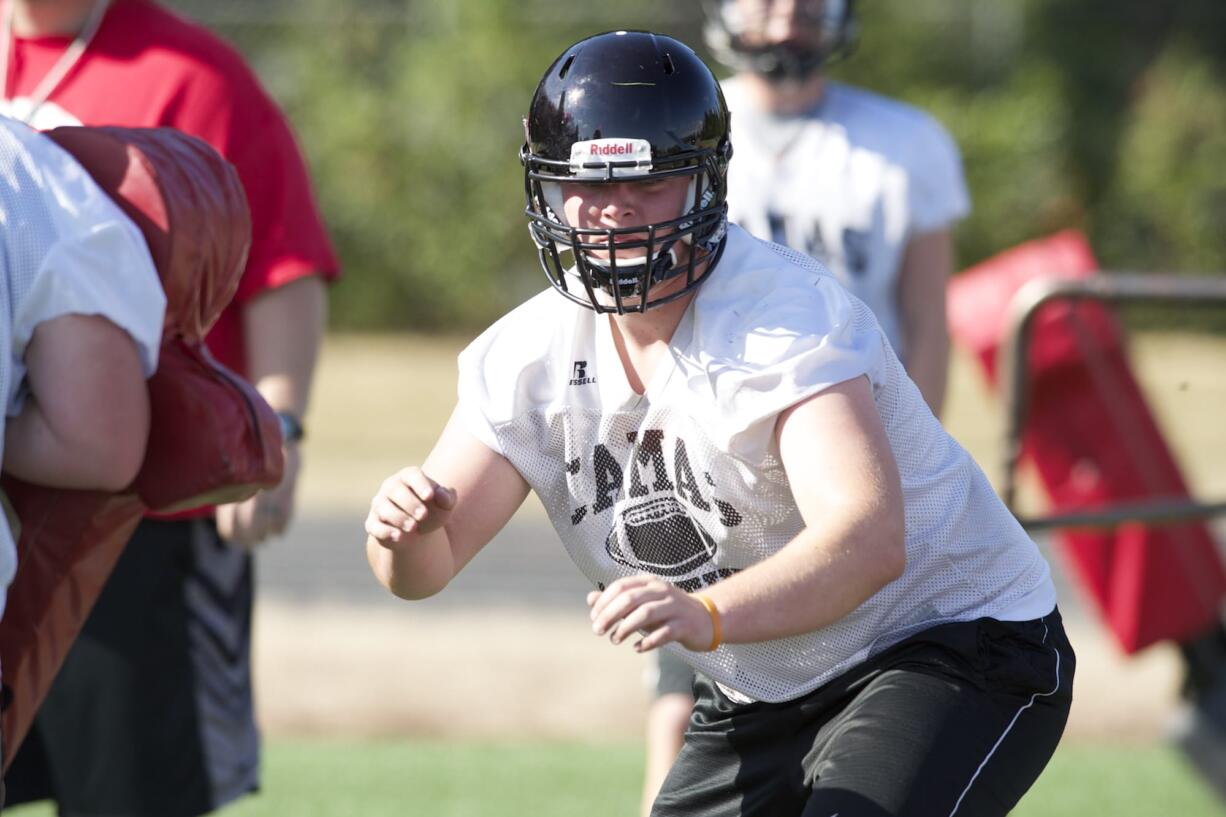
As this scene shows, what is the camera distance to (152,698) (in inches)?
158

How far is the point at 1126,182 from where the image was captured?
17625 millimetres

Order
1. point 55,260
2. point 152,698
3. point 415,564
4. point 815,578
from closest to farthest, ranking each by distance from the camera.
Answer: point 815,578, point 55,260, point 415,564, point 152,698

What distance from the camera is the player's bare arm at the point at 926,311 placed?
4812mm

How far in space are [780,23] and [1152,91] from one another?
1442 cm

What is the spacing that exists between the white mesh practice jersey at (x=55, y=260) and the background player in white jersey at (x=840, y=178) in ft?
6.84

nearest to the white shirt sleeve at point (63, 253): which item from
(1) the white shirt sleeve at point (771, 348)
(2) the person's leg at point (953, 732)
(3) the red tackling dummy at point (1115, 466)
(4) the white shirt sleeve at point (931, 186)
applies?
(1) the white shirt sleeve at point (771, 348)

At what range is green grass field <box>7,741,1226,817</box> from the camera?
5875mm

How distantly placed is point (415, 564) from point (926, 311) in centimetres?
225

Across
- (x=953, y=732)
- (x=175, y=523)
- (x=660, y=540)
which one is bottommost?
(x=175, y=523)

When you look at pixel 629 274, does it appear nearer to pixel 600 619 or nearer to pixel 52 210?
pixel 600 619

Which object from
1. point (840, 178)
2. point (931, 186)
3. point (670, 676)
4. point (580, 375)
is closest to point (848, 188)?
point (840, 178)

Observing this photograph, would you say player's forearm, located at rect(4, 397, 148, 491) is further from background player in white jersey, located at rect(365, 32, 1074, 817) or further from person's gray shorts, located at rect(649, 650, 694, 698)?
person's gray shorts, located at rect(649, 650, 694, 698)

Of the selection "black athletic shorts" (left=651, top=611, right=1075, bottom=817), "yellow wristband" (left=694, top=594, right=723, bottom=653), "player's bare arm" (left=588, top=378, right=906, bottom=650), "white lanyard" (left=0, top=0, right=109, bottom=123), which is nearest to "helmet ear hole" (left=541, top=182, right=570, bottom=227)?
"player's bare arm" (left=588, top=378, right=906, bottom=650)

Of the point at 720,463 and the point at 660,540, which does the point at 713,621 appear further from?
the point at 660,540
